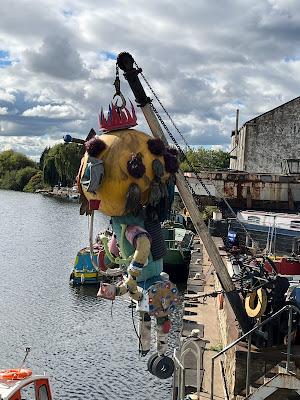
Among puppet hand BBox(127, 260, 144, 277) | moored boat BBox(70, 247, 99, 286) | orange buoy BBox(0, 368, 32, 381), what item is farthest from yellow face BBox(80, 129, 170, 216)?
moored boat BBox(70, 247, 99, 286)

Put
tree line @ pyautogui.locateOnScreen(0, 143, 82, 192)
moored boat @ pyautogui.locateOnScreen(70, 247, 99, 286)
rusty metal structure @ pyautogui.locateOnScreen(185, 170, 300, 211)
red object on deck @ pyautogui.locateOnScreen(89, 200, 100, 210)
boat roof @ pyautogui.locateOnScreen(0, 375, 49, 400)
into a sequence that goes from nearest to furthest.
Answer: red object on deck @ pyautogui.locateOnScreen(89, 200, 100, 210), boat roof @ pyautogui.locateOnScreen(0, 375, 49, 400), rusty metal structure @ pyautogui.locateOnScreen(185, 170, 300, 211), moored boat @ pyautogui.locateOnScreen(70, 247, 99, 286), tree line @ pyautogui.locateOnScreen(0, 143, 82, 192)

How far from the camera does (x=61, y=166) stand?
333ft

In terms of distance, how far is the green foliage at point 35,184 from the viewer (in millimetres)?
126812

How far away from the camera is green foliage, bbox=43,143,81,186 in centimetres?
9570

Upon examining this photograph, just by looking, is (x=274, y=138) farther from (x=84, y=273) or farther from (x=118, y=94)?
(x=118, y=94)

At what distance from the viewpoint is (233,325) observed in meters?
12.4

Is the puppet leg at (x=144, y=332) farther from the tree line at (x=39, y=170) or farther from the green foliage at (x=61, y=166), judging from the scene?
the tree line at (x=39, y=170)

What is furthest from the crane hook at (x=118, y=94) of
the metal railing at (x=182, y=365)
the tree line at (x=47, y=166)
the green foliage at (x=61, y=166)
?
the green foliage at (x=61, y=166)

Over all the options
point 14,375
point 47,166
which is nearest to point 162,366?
point 14,375

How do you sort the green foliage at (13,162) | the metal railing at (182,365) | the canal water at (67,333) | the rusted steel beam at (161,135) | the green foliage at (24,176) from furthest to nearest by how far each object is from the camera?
1. the green foliage at (13,162)
2. the green foliage at (24,176)
3. the canal water at (67,333)
4. the metal railing at (182,365)
5. the rusted steel beam at (161,135)

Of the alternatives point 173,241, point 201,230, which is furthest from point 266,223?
point 201,230

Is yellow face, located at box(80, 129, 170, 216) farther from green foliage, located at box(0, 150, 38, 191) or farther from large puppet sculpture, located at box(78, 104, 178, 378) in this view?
green foliage, located at box(0, 150, 38, 191)

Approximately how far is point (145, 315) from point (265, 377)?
147 inches

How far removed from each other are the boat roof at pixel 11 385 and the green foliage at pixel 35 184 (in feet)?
376
